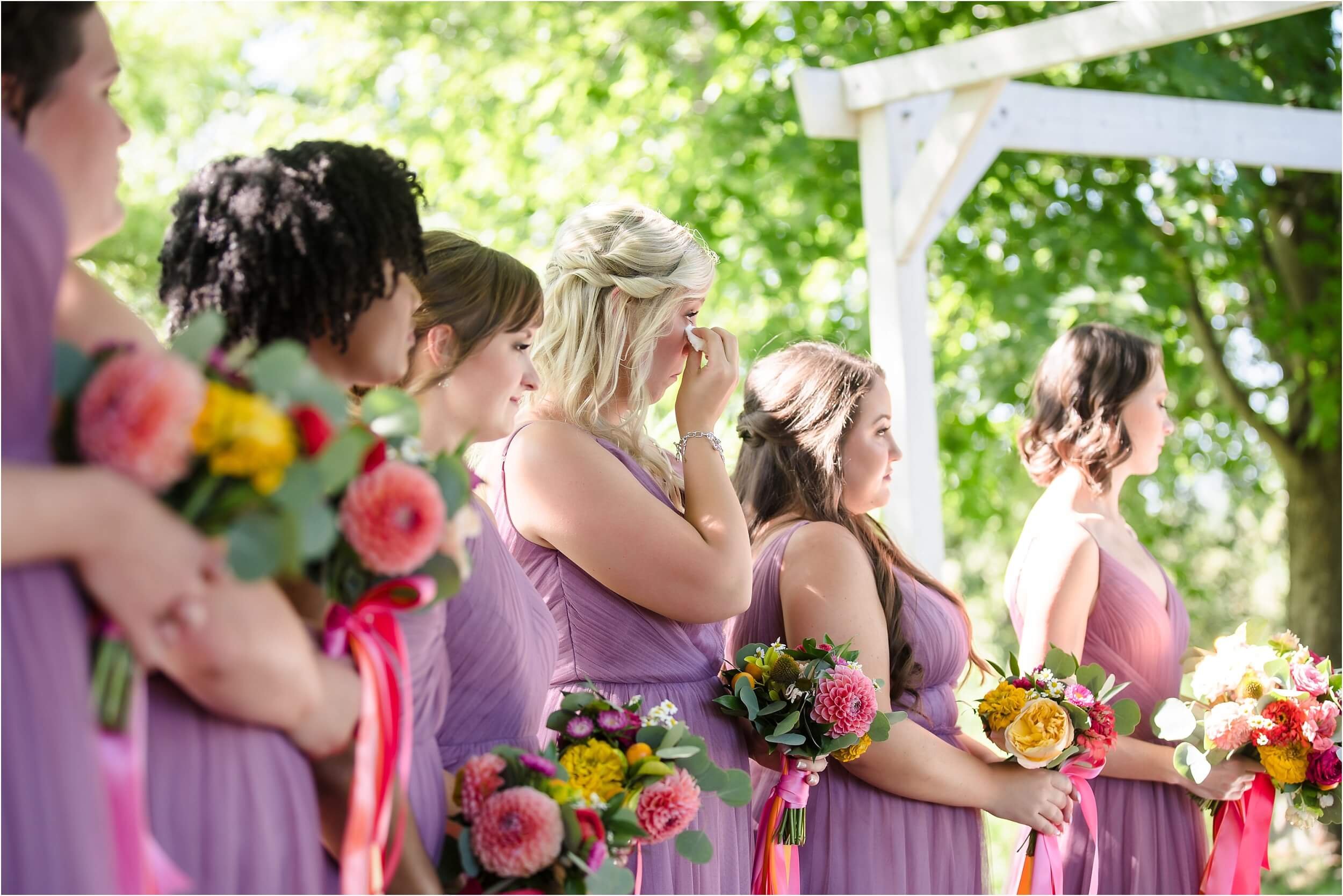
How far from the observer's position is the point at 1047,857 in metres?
3.28

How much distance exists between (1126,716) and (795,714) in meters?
1.00

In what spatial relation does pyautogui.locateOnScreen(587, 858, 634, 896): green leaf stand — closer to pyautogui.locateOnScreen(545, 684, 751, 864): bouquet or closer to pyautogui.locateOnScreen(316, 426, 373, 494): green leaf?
pyautogui.locateOnScreen(545, 684, 751, 864): bouquet

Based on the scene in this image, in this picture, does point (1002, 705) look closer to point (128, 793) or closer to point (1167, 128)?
point (128, 793)

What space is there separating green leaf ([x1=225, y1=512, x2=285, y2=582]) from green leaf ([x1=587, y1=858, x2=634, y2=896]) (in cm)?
76

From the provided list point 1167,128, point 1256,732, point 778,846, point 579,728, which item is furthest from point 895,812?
point 1167,128

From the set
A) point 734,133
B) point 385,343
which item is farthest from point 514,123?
point 385,343

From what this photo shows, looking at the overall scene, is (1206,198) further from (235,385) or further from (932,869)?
(235,385)

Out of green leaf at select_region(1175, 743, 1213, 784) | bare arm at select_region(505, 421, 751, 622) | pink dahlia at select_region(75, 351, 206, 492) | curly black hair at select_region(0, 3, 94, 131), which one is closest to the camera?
pink dahlia at select_region(75, 351, 206, 492)

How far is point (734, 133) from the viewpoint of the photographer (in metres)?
6.75

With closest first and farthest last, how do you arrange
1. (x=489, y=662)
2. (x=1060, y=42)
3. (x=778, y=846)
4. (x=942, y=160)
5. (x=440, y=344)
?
(x=489, y=662) < (x=440, y=344) < (x=778, y=846) < (x=1060, y=42) < (x=942, y=160)

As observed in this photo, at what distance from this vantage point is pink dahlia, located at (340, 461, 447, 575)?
1.48 meters

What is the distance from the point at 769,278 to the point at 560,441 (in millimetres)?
4376

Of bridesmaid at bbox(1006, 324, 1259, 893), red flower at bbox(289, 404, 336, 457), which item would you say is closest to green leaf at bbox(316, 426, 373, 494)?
red flower at bbox(289, 404, 336, 457)

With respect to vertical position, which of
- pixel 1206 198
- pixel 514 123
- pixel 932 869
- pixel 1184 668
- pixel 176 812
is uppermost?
pixel 514 123
